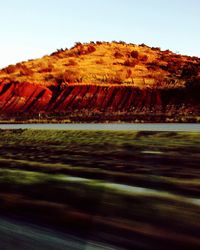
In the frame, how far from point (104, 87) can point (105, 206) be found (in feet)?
291

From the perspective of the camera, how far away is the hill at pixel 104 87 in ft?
277

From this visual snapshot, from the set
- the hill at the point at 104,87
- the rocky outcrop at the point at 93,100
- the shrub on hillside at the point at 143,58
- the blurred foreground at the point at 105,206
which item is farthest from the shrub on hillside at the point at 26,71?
the blurred foreground at the point at 105,206

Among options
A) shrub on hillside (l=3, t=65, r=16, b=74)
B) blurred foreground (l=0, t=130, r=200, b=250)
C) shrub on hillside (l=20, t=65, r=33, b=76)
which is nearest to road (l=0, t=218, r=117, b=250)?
blurred foreground (l=0, t=130, r=200, b=250)

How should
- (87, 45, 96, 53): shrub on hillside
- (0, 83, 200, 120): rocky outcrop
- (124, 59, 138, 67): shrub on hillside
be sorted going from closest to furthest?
(0, 83, 200, 120): rocky outcrop < (124, 59, 138, 67): shrub on hillside < (87, 45, 96, 53): shrub on hillside

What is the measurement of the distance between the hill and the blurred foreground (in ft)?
174

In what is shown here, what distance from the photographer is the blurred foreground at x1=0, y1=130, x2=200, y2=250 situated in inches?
244

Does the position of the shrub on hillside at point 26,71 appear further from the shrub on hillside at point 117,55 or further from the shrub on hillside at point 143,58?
the shrub on hillside at point 143,58

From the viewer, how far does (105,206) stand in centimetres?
788

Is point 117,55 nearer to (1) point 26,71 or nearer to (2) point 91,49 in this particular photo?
(2) point 91,49

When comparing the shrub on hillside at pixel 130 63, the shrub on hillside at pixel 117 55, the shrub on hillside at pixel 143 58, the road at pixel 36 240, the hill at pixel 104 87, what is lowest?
the road at pixel 36 240

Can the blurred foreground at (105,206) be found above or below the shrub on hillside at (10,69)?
below

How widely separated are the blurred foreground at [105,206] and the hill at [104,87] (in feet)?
174

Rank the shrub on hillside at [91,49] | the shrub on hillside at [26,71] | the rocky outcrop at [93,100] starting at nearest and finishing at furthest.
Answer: the rocky outcrop at [93,100]
the shrub on hillside at [26,71]
the shrub on hillside at [91,49]

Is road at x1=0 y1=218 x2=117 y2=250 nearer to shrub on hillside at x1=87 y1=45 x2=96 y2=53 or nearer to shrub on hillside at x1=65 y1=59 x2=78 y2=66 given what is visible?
shrub on hillside at x1=65 y1=59 x2=78 y2=66
